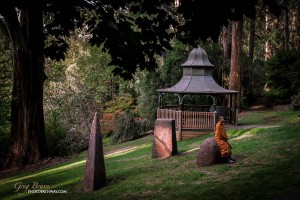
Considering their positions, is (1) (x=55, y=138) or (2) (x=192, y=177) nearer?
(2) (x=192, y=177)

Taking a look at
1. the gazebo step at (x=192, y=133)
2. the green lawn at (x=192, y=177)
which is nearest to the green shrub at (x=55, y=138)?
the green lawn at (x=192, y=177)

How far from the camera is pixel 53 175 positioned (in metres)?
13.0

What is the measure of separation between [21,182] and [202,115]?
10.3 m

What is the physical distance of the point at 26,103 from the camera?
531 inches

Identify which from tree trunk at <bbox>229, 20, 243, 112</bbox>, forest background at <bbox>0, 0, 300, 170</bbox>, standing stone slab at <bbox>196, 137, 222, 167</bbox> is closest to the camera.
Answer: standing stone slab at <bbox>196, 137, 222, 167</bbox>

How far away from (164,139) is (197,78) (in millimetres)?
7562

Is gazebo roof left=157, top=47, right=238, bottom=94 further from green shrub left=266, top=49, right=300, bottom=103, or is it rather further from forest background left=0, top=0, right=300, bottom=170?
green shrub left=266, top=49, right=300, bottom=103

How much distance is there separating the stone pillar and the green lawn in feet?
1.54

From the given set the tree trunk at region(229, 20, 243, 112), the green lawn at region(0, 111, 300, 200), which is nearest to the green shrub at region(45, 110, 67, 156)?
the green lawn at region(0, 111, 300, 200)

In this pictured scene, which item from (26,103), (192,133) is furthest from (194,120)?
(26,103)

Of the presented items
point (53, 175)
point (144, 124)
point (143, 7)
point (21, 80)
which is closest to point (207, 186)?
point (143, 7)

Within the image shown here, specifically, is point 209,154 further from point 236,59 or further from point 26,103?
point 236,59

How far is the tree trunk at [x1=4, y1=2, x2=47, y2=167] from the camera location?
1301 centimetres

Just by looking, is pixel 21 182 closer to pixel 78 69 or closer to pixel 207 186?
pixel 207 186
